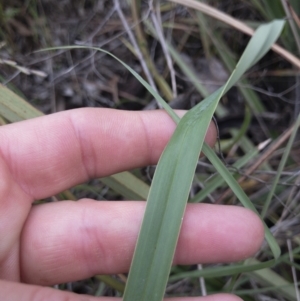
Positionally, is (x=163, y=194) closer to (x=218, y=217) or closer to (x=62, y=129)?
(x=218, y=217)

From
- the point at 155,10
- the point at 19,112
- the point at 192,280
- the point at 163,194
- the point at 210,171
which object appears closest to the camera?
the point at 163,194

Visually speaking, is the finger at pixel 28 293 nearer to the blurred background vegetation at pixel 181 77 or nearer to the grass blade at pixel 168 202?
the grass blade at pixel 168 202

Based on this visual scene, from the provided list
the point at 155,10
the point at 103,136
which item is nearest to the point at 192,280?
the point at 103,136

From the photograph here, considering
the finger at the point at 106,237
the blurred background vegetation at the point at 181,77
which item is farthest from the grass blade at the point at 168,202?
the blurred background vegetation at the point at 181,77

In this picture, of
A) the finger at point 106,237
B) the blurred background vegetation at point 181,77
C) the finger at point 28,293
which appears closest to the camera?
the finger at point 28,293

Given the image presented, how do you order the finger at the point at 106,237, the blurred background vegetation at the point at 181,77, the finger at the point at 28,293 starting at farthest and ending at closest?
the blurred background vegetation at the point at 181,77, the finger at the point at 106,237, the finger at the point at 28,293

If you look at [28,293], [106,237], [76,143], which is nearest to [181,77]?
[76,143]
